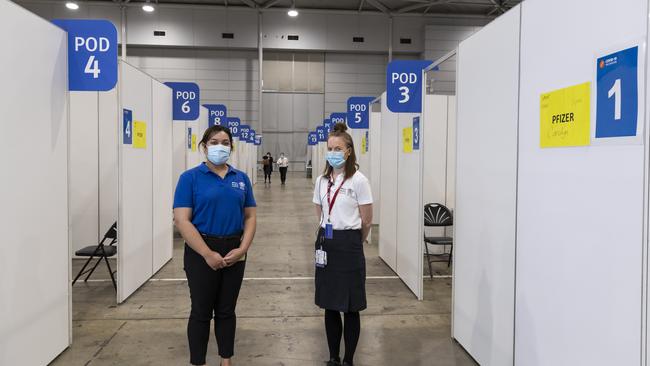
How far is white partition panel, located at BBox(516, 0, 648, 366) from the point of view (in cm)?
175

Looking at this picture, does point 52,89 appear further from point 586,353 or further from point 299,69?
point 299,69

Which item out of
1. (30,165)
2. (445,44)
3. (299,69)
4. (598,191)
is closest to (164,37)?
(299,69)

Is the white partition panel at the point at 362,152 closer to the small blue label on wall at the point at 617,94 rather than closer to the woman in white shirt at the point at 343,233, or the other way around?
the woman in white shirt at the point at 343,233

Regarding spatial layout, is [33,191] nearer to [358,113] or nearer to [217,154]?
[217,154]

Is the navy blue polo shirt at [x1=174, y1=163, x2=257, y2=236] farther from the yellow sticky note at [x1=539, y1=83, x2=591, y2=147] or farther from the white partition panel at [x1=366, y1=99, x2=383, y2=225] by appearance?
the white partition panel at [x1=366, y1=99, x2=383, y2=225]

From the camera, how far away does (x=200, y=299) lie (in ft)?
8.70

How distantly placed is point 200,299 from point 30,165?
1.23 meters

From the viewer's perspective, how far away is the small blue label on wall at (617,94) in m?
1.70

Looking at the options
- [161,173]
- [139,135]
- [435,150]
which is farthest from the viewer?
[435,150]

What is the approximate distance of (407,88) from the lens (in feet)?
14.5

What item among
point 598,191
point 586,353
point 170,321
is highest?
point 598,191

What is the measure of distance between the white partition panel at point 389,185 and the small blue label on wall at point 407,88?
2.45 feet

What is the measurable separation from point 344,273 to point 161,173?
348cm

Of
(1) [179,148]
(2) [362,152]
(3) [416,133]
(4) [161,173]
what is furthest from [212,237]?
(2) [362,152]
